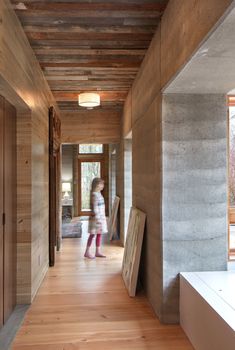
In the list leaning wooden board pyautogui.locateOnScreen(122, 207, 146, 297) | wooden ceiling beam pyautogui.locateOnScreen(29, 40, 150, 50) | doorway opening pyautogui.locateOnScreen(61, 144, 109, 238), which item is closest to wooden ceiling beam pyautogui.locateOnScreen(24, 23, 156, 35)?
wooden ceiling beam pyautogui.locateOnScreen(29, 40, 150, 50)

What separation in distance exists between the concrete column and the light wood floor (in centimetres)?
34

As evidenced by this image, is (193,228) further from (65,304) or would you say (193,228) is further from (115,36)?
(115,36)

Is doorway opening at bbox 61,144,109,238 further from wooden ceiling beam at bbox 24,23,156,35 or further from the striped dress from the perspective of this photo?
wooden ceiling beam at bbox 24,23,156,35

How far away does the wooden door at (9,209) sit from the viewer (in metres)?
3.11

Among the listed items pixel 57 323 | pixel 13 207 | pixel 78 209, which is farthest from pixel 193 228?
pixel 78 209

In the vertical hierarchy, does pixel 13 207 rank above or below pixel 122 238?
above

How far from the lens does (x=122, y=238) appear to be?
664 cm

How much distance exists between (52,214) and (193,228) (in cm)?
286

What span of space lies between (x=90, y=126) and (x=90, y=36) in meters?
3.80

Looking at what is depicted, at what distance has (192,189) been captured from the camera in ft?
9.80

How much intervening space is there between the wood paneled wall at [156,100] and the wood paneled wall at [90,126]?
223cm

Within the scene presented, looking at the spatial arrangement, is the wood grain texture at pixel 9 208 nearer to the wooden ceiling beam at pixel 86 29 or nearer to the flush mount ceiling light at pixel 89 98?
the wooden ceiling beam at pixel 86 29

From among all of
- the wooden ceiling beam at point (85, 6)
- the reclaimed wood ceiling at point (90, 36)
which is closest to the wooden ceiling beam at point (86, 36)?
the reclaimed wood ceiling at point (90, 36)

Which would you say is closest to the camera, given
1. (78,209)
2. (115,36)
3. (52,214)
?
(115,36)
